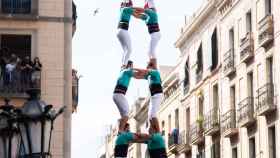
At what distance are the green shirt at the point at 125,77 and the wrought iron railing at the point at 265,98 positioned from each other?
17067 mm

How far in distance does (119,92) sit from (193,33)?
3137 cm

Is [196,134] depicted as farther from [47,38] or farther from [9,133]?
[9,133]

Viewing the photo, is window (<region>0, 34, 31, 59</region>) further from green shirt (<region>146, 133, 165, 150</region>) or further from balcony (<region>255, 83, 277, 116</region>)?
balcony (<region>255, 83, 277, 116</region>)

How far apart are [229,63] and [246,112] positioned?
4263 millimetres

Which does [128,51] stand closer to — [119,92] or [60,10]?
[119,92]

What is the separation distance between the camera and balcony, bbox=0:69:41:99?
32.5m

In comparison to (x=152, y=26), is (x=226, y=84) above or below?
above

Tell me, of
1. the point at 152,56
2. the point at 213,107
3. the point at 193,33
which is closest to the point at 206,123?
the point at 213,107

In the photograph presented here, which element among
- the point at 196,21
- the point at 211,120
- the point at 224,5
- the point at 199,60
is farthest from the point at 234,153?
the point at 196,21

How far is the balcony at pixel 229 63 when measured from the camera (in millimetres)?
50091

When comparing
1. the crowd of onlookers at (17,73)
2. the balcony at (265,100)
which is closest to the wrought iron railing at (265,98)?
the balcony at (265,100)

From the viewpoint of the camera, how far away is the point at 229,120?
163 ft

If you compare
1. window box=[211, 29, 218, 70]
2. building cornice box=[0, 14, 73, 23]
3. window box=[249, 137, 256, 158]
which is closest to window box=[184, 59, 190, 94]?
window box=[211, 29, 218, 70]

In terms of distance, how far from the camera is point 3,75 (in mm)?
32688
